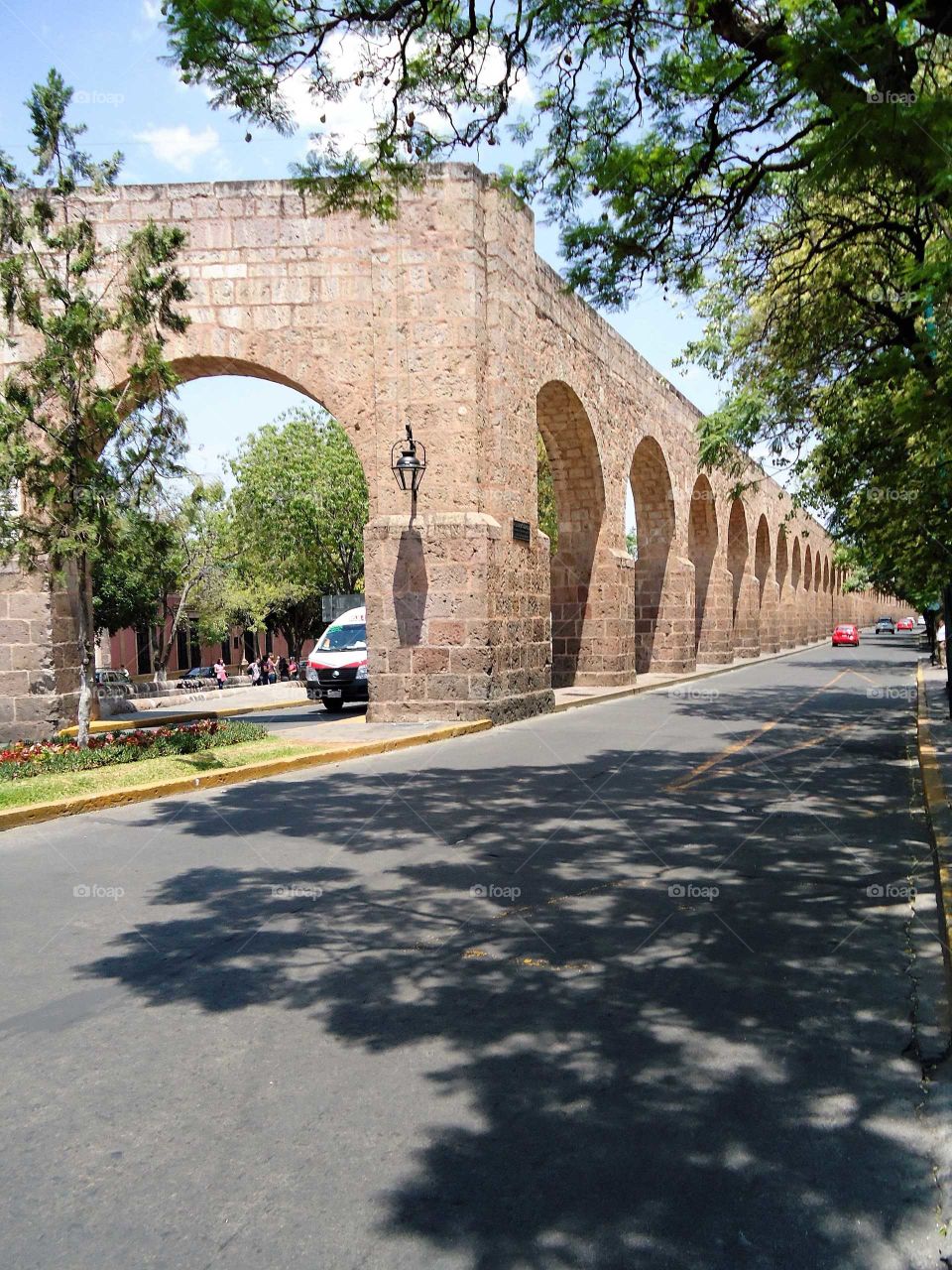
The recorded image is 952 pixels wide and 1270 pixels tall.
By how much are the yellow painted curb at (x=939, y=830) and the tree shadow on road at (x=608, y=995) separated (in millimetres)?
206

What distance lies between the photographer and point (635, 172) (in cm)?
685

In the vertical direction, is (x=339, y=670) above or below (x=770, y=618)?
below

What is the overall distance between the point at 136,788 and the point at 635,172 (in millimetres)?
6144

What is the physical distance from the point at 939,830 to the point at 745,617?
31437mm

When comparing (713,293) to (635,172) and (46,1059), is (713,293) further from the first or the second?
(46,1059)

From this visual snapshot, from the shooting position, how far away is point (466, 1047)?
325cm

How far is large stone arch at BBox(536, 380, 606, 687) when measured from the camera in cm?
1834

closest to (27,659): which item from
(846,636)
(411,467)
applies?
(411,467)

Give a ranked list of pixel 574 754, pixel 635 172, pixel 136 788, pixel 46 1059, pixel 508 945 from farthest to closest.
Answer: pixel 574 754 < pixel 136 788 < pixel 635 172 < pixel 508 945 < pixel 46 1059

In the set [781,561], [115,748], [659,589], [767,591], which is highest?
[781,561]

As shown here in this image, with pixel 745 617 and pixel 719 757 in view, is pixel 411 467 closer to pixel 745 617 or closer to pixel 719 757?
pixel 719 757

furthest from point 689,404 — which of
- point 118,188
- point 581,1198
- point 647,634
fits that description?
point 581,1198

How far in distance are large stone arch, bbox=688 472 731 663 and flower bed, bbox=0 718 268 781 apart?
70.3 ft

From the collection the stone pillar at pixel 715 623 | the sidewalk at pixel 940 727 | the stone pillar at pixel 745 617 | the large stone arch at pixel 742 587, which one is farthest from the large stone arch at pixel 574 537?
the large stone arch at pixel 742 587
